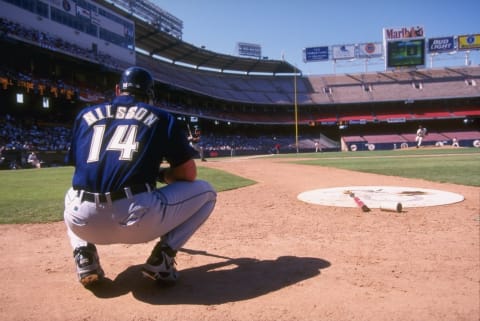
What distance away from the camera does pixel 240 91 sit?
5681 cm

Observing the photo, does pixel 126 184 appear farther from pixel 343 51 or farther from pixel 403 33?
pixel 343 51

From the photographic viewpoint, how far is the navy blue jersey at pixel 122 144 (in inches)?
88.7

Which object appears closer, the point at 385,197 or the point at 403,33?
the point at 385,197

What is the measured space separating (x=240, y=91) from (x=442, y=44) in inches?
1339

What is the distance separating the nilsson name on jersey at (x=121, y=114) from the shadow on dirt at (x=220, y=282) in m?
1.19

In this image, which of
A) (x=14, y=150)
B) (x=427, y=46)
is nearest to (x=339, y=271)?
(x=14, y=150)

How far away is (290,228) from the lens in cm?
391

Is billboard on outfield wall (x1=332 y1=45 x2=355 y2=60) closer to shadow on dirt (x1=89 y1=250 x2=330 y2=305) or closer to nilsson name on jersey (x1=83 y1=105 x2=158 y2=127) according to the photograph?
shadow on dirt (x1=89 y1=250 x2=330 y2=305)

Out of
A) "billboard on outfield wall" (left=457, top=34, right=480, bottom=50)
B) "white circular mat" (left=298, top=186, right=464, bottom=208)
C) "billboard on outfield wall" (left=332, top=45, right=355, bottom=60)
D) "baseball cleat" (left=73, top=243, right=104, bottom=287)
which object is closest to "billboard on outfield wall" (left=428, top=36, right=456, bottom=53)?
"billboard on outfield wall" (left=457, top=34, right=480, bottom=50)

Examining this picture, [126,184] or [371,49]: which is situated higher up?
[371,49]

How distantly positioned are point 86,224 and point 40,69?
31624mm

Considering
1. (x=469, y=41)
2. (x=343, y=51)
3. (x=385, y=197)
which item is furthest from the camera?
(x=343, y=51)

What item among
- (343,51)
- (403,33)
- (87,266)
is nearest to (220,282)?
(87,266)

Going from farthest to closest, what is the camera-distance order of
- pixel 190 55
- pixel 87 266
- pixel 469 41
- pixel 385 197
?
pixel 469 41 < pixel 190 55 < pixel 385 197 < pixel 87 266
